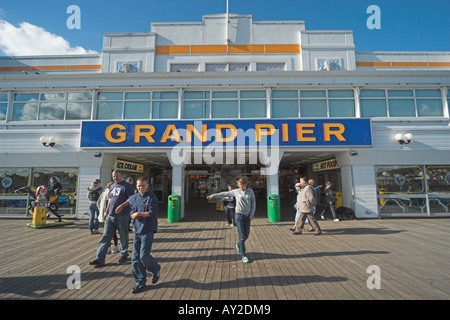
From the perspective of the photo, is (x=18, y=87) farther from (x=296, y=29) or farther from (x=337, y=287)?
(x=296, y=29)

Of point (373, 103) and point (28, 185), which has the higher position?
point (373, 103)

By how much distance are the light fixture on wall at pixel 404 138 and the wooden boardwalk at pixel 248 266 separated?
435cm

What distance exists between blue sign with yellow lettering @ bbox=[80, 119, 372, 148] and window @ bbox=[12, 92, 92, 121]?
129cm

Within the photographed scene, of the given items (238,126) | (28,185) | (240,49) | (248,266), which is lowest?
(248,266)

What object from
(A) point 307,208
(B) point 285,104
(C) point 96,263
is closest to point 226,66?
(B) point 285,104

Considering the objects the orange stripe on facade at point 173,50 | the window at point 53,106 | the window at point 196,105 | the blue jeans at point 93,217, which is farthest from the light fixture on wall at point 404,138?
the window at point 53,106

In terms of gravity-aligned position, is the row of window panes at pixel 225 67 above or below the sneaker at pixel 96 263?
above

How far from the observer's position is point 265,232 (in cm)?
738

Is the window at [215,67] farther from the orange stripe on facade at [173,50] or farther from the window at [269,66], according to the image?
the window at [269,66]

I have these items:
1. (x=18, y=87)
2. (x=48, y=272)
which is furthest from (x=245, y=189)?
(x=18, y=87)

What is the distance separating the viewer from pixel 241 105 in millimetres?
→ 10633

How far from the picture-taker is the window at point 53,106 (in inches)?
425

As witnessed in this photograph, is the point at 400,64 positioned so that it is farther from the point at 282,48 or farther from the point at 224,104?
the point at 224,104

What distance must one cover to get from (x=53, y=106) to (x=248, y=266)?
1245cm
